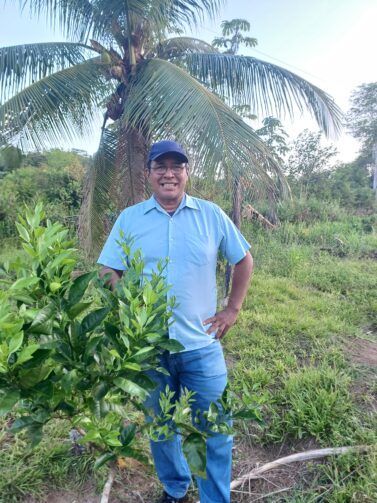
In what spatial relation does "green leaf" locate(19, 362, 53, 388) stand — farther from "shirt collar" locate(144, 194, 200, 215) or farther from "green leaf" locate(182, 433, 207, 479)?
"shirt collar" locate(144, 194, 200, 215)

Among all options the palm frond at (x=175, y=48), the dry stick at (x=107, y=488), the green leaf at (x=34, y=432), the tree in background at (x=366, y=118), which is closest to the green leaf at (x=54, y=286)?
the green leaf at (x=34, y=432)

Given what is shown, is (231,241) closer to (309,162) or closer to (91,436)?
(91,436)

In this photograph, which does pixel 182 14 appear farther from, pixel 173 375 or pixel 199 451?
pixel 199 451

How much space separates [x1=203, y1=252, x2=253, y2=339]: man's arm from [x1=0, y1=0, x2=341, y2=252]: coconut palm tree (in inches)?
48.8

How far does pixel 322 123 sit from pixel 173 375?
10.9ft

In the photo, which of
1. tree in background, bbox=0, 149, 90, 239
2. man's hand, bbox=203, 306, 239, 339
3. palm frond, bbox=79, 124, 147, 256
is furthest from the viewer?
tree in background, bbox=0, 149, 90, 239

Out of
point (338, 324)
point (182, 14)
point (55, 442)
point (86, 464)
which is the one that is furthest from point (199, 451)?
point (182, 14)

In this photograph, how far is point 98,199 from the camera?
4277 millimetres

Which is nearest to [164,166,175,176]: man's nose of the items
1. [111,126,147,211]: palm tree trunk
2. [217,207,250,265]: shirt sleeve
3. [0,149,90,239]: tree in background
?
[217,207,250,265]: shirt sleeve

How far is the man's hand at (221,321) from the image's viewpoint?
5.92ft

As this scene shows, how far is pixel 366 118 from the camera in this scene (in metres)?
23.2

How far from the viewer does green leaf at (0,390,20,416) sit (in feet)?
2.34

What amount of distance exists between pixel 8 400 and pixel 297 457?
206 cm

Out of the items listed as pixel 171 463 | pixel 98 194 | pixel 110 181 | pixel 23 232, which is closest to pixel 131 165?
pixel 110 181
